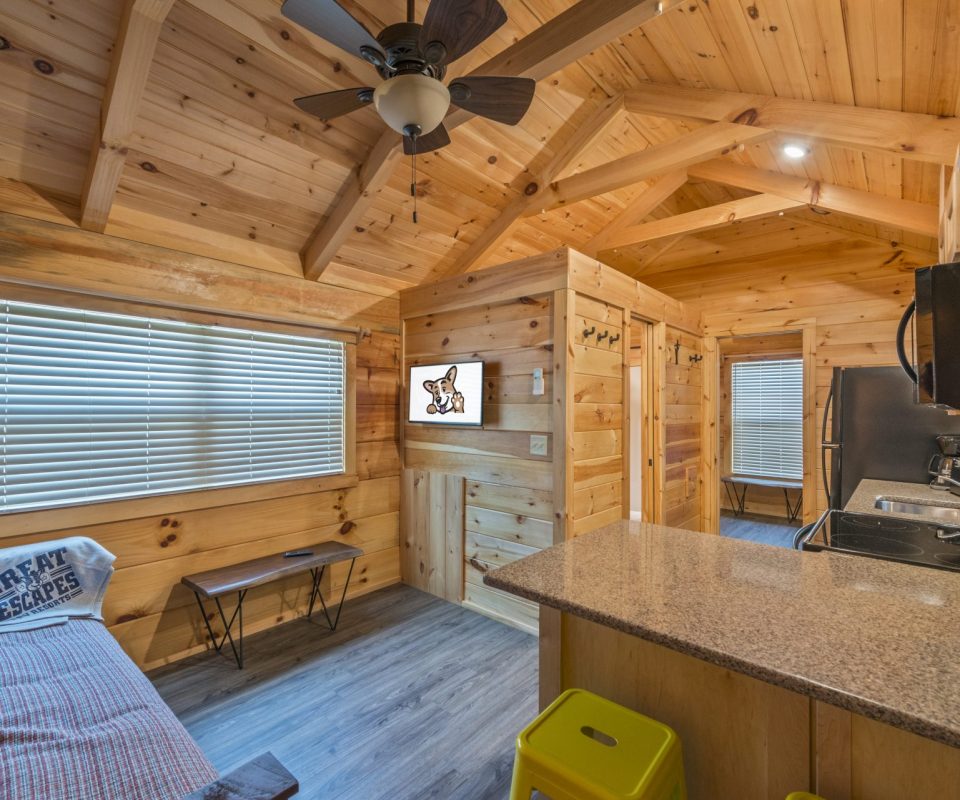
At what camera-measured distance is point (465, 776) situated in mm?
1868

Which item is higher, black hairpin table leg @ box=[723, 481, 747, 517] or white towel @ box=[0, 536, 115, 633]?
white towel @ box=[0, 536, 115, 633]

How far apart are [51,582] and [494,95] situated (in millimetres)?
2695

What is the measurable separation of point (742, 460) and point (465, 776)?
5970 mm

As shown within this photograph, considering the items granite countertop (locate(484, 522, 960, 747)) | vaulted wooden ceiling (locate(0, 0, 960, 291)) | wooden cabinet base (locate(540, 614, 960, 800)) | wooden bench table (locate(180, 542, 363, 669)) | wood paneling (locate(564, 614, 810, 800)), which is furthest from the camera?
wooden bench table (locate(180, 542, 363, 669))

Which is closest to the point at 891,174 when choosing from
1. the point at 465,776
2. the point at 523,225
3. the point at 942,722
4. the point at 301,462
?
the point at 523,225

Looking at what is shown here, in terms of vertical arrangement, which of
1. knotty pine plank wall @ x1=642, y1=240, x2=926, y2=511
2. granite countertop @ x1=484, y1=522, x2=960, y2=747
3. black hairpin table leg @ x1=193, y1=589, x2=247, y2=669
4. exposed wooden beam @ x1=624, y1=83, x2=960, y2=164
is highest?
exposed wooden beam @ x1=624, y1=83, x2=960, y2=164

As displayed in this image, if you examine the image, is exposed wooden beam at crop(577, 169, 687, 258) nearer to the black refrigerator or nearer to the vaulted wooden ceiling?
the vaulted wooden ceiling

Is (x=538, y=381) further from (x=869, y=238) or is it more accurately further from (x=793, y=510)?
(x=793, y=510)

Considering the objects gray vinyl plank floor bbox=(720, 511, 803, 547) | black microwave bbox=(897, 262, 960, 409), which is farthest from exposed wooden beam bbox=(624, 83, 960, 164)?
gray vinyl plank floor bbox=(720, 511, 803, 547)

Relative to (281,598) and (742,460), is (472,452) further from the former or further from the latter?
(742,460)

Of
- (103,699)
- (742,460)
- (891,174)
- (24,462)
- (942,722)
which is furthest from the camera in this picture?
(742,460)

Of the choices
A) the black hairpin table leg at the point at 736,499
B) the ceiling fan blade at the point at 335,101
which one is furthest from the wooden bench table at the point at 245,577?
the black hairpin table leg at the point at 736,499

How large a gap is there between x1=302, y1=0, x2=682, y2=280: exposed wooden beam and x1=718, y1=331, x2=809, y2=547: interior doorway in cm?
487

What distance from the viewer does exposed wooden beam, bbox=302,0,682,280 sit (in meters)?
1.77
